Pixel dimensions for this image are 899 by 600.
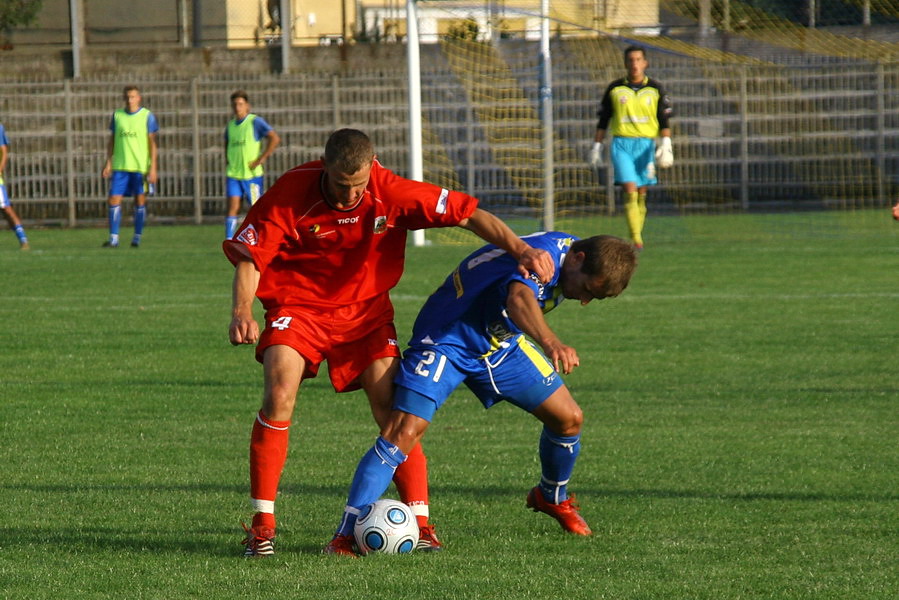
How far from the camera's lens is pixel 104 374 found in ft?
29.2

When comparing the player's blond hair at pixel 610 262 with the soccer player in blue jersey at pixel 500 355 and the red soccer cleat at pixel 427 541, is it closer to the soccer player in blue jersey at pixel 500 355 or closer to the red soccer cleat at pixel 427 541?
the soccer player in blue jersey at pixel 500 355

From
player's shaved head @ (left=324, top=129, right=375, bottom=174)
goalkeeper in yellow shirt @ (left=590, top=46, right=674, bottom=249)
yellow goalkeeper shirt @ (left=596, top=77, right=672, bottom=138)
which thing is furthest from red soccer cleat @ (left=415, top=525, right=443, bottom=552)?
yellow goalkeeper shirt @ (left=596, top=77, right=672, bottom=138)

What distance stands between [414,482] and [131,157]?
575 inches

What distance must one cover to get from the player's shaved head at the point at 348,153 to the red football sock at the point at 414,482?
107 cm

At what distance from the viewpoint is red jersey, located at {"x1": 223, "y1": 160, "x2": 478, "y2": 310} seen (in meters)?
4.88

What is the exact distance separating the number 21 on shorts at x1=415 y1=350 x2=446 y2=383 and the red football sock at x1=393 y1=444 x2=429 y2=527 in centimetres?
33

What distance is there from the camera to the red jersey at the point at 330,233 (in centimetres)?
488

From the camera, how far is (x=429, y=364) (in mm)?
4863

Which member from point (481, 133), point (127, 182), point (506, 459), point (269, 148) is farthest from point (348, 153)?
point (481, 133)

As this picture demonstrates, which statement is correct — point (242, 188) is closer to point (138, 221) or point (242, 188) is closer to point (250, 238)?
point (138, 221)

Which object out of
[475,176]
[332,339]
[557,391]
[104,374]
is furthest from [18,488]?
[475,176]

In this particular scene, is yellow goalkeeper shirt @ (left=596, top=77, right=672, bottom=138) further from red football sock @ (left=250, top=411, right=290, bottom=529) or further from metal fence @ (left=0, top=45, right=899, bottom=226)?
red football sock @ (left=250, top=411, right=290, bottom=529)

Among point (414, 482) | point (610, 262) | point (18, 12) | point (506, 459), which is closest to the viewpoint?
point (610, 262)

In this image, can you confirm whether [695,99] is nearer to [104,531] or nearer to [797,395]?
A: [797,395]
